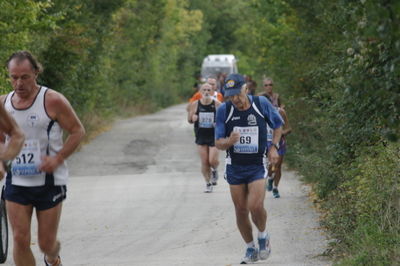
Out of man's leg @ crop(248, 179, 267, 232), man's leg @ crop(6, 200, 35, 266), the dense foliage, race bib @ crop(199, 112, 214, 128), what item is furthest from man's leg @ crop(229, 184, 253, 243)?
race bib @ crop(199, 112, 214, 128)

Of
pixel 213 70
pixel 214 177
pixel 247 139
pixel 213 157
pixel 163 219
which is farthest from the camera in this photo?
pixel 213 70

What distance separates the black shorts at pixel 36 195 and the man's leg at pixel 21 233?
0.05 m

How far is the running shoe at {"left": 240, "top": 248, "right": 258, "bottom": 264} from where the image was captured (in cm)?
1015

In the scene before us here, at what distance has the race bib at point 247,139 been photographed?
389 inches

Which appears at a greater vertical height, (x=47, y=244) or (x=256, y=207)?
(x=47, y=244)

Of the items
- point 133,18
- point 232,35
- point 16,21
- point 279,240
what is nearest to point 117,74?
point 133,18

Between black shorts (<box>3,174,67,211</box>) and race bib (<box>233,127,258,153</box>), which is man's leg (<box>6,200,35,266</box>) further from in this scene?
race bib (<box>233,127,258,153</box>)

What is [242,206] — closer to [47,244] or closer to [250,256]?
[250,256]

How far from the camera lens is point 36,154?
7457 mm

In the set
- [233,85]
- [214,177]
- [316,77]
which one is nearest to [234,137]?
[233,85]

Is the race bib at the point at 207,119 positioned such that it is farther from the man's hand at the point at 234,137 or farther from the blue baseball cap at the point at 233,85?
the man's hand at the point at 234,137

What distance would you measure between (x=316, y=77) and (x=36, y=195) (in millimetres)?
8945

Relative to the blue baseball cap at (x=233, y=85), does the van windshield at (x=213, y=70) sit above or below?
below

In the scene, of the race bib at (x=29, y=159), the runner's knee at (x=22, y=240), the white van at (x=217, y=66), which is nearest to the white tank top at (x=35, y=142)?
the race bib at (x=29, y=159)
